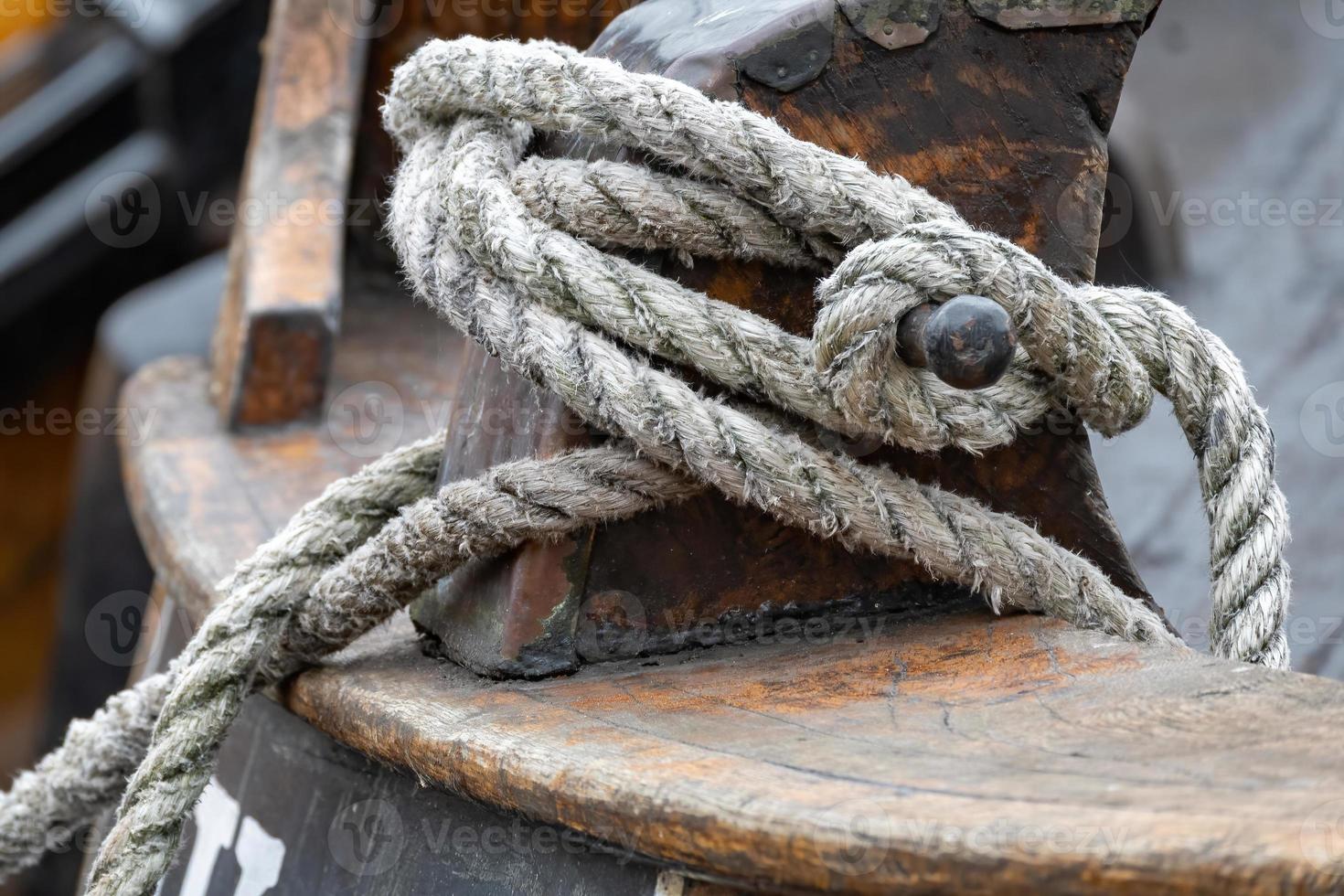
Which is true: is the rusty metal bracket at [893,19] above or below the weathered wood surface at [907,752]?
above

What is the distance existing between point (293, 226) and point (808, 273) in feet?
4.45

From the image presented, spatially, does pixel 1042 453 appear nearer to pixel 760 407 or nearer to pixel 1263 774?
pixel 760 407

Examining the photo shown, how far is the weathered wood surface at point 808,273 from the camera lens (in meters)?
1.00

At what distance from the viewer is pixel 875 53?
3.29ft

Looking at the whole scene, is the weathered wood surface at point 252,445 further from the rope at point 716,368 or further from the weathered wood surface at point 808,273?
the weathered wood surface at point 808,273

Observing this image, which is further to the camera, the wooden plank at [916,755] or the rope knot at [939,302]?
the rope knot at [939,302]

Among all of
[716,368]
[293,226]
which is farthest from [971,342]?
[293,226]

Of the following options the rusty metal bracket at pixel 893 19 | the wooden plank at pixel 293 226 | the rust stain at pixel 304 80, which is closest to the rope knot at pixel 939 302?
the rusty metal bracket at pixel 893 19

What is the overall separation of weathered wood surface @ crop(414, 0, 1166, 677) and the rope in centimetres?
4

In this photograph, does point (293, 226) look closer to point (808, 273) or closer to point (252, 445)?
point (252, 445)

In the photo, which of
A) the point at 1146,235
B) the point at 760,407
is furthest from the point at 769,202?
the point at 1146,235

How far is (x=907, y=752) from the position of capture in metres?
0.77

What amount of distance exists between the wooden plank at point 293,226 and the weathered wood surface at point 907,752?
2.96 ft

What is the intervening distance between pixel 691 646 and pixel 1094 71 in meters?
0.51
